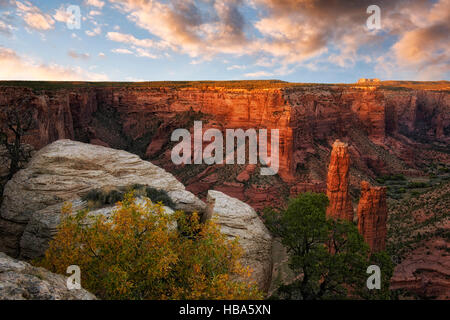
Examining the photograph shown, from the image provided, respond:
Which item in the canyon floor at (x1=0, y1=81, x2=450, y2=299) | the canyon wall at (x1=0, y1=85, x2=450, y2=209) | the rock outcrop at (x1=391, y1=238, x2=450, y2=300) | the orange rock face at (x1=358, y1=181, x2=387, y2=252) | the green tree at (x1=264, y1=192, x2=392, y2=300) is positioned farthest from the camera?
the canyon wall at (x1=0, y1=85, x2=450, y2=209)

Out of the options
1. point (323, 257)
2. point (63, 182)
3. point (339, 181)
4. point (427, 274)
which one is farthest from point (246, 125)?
point (63, 182)

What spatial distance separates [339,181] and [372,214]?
14.5 feet

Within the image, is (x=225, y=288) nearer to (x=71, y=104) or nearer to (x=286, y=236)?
(x=286, y=236)

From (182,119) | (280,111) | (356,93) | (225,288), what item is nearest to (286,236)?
(225,288)

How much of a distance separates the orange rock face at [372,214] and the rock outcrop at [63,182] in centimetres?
1513

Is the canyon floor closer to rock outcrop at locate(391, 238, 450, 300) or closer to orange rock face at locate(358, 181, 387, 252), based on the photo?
rock outcrop at locate(391, 238, 450, 300)

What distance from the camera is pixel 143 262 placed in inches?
327

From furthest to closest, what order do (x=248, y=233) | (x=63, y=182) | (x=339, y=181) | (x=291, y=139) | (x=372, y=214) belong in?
(x=291, y=139)
(x=339, y=181)
(x=372, y=214)
(x=63, y=182)
(x=248, y=233)

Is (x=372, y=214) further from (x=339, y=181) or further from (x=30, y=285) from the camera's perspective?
(x=30, y=285)

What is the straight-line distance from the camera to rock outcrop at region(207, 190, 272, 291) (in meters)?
13.6

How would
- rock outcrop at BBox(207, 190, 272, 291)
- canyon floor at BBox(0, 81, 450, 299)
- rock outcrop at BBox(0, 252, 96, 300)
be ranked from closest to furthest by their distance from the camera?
rock outcrop at BBox(0, 252, 96, 300), rock outcrop at BBox(207, 190, 272, 291), canyon floor at BBox(0, 81, 450, 299)

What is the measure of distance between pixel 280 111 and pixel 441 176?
157 feet

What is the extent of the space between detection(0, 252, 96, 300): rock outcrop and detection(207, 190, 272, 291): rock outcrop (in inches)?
289

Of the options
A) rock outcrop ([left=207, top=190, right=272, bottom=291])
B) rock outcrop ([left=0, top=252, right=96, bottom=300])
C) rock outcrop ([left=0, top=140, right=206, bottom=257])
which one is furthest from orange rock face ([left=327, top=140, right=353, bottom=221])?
rock outcrop ([left=0, top=252, right=96, bottom=300])
